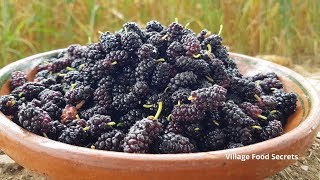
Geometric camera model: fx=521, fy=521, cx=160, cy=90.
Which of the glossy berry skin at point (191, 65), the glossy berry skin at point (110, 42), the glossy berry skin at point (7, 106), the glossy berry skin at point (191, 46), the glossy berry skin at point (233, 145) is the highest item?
the glossy berry skin at point (191, 46)

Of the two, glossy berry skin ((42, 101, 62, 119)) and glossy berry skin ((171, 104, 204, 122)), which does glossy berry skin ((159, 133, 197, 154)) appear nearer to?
glossy berry skin ((171, 104, 204, 122))

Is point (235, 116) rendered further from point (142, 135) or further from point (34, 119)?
point (34, 119)

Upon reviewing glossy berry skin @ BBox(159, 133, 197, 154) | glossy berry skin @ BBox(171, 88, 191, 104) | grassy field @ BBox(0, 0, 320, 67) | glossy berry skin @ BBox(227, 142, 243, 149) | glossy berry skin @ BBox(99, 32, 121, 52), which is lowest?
grassy field @ BBox(0, 0, 320, 67)

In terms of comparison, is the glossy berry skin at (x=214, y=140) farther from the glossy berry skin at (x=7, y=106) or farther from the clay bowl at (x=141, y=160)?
the glossy berry skin at (x=7, y=106)

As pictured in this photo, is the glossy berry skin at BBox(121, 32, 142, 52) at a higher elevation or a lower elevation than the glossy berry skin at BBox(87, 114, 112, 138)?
higher

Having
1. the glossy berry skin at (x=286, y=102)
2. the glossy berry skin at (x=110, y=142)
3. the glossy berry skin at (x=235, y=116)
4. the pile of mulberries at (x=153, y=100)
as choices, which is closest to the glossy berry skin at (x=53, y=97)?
the pile of mulberries at (x=153, y=100)

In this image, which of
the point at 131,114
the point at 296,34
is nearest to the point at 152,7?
the point at 296,34

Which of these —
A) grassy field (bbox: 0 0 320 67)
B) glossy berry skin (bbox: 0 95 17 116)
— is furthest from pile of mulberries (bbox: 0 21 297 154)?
grassy field (bbox: 0 0 320 67)
